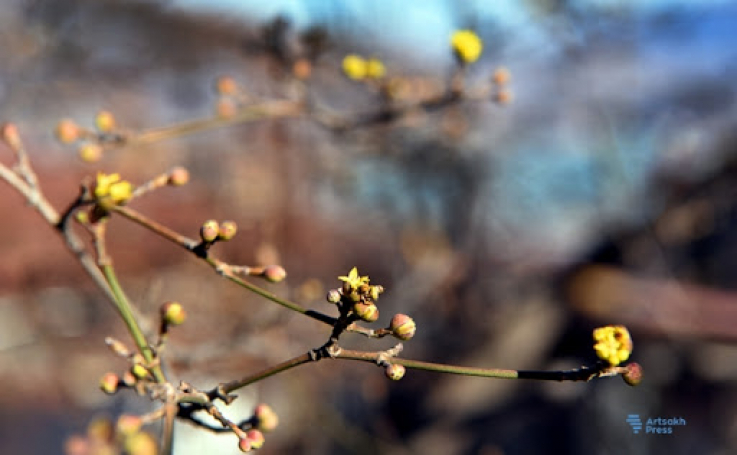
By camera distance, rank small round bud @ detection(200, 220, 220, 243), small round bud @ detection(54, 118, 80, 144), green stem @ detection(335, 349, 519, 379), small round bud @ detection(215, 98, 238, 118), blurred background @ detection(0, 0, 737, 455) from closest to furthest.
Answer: green stem @ detection(335, 349, 519, 379) < small round bud @ detection(200, 220, 220, 243) < small round bud @ detection(54, 118, 80, 144) < small round bud @ detection(215, 98, 238, 118) < blurred background @ detection(0, 0, 737, 455)

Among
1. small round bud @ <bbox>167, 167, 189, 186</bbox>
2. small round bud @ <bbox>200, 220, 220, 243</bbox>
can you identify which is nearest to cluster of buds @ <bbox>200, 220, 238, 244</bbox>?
small round bud @ <bbox>200, 220, 220, 243</bbox>

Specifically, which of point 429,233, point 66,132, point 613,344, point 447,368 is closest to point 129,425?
point 447,368

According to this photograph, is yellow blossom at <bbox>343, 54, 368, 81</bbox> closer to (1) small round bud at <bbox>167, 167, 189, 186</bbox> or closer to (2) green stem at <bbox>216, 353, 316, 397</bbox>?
(1) small round bud at <bbox>167, 167, 189, 186</bbox>

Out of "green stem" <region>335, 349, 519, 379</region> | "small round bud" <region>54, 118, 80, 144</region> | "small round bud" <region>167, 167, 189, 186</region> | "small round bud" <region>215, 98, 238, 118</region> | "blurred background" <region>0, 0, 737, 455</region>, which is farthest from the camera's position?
"blurred background" <region>0, 0, 737, 455</region>

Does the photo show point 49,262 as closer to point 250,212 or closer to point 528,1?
point 250,212

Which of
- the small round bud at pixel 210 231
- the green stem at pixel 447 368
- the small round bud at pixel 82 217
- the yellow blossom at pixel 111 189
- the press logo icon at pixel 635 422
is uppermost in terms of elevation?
the press logo icon at pixel 635 422

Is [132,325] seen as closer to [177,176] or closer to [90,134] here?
[177,176]

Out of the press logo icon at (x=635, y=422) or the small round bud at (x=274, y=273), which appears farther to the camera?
the press logo icon at (x=635, y=422)

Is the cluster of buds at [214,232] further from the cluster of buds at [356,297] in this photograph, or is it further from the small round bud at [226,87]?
the small round bud at [226,87]

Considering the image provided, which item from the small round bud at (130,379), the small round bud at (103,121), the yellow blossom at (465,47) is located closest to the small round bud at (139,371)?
the small round bud at (130,379)
